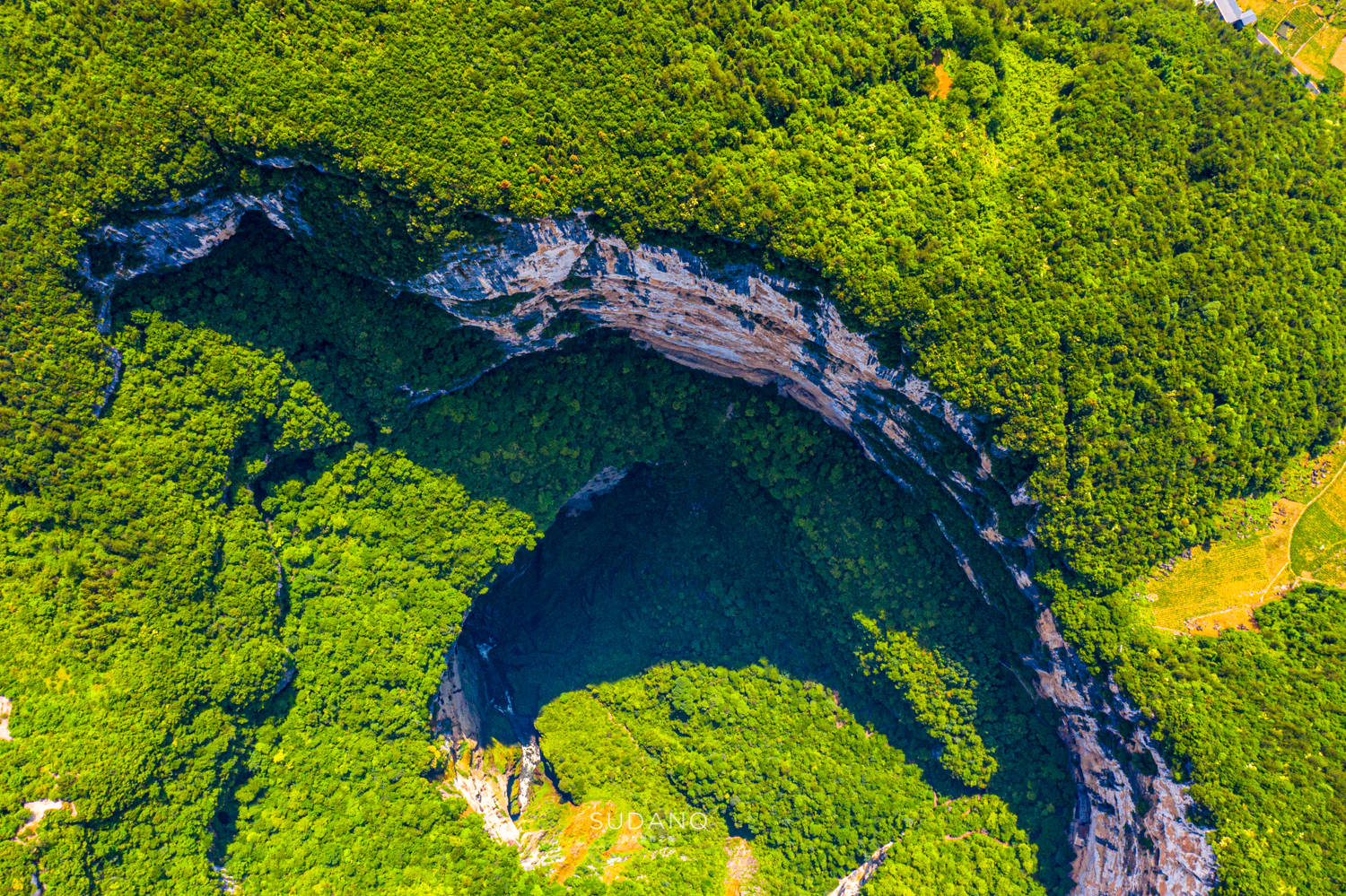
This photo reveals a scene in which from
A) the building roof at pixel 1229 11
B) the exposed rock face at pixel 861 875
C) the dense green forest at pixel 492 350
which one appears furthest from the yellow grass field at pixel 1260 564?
the building roof at pixel 1229 11

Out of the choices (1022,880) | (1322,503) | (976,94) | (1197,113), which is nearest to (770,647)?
(1022,880)

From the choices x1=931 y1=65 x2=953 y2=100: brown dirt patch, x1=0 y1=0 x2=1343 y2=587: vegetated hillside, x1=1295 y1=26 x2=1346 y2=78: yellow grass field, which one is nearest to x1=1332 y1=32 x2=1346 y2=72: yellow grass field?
x1=1295 y1=26 x2=1346 y2=78: yellow grass field

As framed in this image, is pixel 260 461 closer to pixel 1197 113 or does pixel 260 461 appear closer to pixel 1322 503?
pixel 1197 113

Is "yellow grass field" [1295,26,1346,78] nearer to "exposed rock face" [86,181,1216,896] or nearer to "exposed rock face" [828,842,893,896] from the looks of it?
"exposed rock face" [86,181,1216,896]

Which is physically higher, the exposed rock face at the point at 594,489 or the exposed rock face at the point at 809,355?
the exposed rock face at the point at 809,355

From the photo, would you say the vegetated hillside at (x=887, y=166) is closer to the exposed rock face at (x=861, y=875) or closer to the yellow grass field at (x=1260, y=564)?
the yellow grass field at (x=1260, y=564)

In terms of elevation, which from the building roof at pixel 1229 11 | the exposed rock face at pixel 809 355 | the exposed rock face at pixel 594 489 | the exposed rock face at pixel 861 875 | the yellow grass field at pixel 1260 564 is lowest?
the exposed rock face at pixel 861 875

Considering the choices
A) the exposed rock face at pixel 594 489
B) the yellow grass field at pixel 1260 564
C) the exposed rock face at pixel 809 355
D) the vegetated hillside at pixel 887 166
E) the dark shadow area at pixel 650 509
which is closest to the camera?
the vegetated hillside at pixel 887 166
